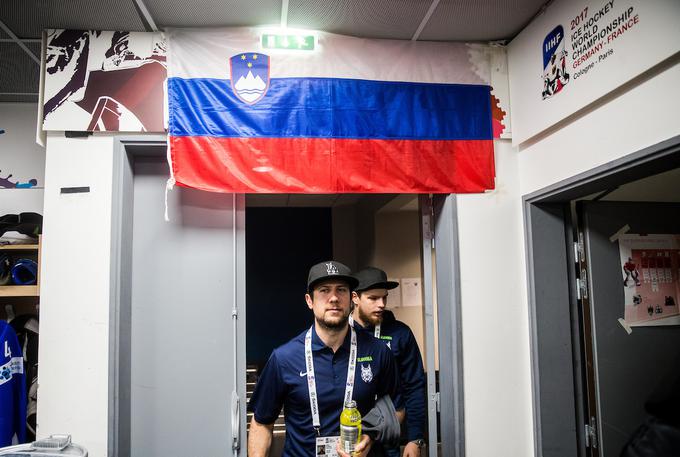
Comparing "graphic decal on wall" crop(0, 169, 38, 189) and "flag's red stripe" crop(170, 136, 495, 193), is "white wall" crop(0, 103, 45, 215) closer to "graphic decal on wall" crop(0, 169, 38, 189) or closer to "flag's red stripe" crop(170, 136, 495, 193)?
"graphic decal on wall" crop(0, 169, 38, 189)

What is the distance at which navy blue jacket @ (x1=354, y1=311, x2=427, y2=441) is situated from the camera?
2578 millimetres

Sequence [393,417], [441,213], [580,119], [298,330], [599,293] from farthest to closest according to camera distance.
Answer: [298,330], [441,213], [599,293], [580,119], [393,417]

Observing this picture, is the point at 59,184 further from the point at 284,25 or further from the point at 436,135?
the point at 436,135

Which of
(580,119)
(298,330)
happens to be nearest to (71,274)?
(580,119)

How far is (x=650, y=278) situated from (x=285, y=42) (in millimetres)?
2380

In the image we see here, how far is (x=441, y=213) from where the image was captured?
→ 2.72m

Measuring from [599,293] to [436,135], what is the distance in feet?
4.05

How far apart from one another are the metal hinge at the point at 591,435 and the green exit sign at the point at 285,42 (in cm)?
258

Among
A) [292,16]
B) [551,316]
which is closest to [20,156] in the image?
[292,16]

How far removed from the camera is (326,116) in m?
2.56

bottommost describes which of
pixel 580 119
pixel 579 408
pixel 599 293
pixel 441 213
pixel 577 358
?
pixel 579 408

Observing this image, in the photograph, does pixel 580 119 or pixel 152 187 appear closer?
pixel 580 119

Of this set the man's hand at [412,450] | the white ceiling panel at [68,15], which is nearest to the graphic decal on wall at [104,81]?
the white ceiling panel at [68,15]

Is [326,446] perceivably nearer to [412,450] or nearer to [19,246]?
[412,450]
